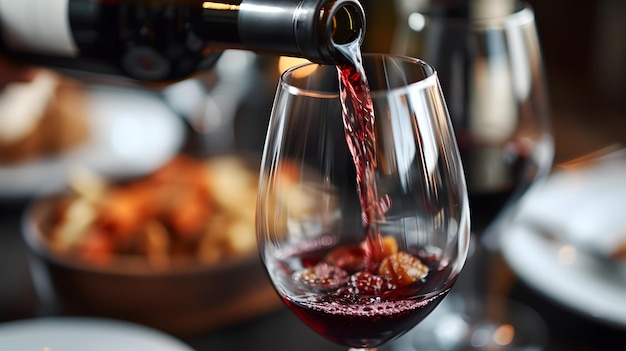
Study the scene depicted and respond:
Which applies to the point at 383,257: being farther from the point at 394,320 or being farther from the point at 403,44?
the point at 403,44

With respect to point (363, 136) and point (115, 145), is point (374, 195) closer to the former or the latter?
point (363, 136)

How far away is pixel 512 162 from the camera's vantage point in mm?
971

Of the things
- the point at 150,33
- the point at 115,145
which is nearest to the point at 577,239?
the point at 150,33

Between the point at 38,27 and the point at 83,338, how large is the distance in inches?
12.6

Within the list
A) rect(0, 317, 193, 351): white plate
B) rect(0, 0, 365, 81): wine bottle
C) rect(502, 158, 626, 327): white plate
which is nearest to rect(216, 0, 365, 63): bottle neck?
rect(0, 0, 365, 81): wine bottle

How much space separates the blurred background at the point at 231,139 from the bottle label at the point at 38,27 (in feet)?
0.70

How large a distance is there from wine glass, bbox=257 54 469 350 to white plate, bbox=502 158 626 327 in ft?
1.11

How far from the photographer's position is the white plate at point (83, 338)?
0.84 metres

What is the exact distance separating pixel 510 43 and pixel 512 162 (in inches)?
5.6

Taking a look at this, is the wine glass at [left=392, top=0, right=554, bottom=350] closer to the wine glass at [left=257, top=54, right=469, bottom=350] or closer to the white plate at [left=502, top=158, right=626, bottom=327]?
the white plate at [left=502, top=158, right=626, bottom=327]

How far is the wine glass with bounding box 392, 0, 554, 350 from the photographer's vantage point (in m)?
0.93

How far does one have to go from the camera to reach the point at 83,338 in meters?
0.86

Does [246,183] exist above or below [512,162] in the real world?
below

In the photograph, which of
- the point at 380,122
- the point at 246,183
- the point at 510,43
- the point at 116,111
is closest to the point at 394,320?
the point at 380,122
